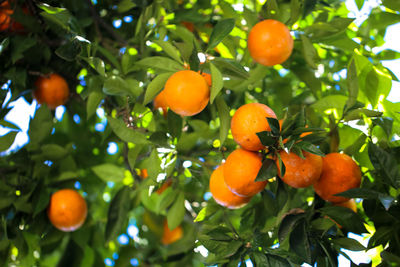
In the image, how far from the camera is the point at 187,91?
119 cm

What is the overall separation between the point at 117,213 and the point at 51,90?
1.84 feet

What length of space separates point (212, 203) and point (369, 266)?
546mm

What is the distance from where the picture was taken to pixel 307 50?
1.52 metres

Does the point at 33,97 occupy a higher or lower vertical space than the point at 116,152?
higher

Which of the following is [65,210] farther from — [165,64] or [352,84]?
[352,84]

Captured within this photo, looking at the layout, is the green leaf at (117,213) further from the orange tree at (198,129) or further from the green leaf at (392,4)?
the green leaf at (392,4)

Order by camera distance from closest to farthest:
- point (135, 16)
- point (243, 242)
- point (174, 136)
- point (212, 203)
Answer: point (243, 242) < point (174, 136) < point (212, 203) < point (135, 16)

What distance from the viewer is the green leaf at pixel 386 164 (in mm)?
1194

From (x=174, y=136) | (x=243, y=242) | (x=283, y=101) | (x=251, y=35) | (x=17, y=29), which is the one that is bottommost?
(x=283, y=101)

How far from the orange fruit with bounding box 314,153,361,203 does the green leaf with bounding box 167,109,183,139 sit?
47 centimetres

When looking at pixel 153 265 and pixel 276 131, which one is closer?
pixel 276 131

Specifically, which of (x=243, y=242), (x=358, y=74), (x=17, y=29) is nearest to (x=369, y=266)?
(x=243, y=242)

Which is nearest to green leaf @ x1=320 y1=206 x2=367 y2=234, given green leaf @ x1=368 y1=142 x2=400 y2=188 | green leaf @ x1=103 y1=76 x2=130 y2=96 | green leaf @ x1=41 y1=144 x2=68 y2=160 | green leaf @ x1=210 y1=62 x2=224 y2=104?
green leaf @ x1=368 y1=142 x2=400 y2=188

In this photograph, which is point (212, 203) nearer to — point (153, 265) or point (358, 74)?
point (358, 74)
